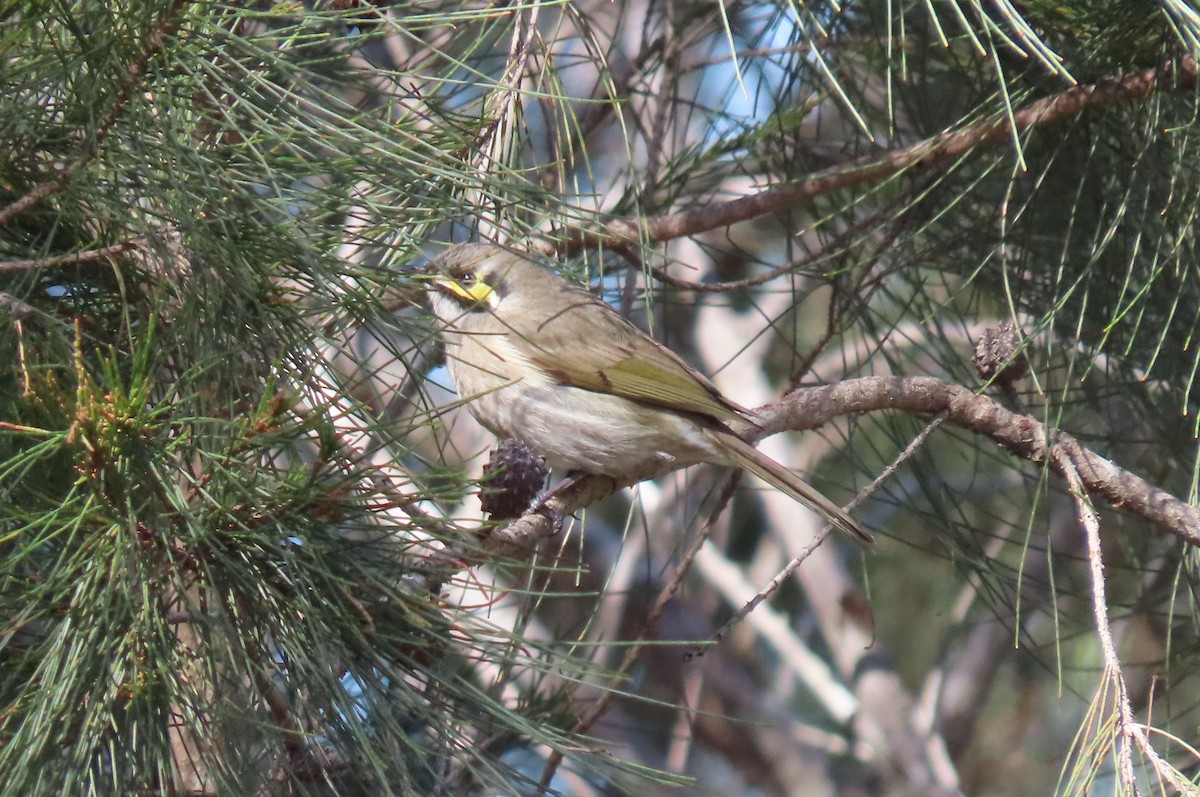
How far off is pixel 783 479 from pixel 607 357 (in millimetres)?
844

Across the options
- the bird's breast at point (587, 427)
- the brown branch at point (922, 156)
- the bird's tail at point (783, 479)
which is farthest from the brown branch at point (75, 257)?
the bird's tail at point (783, 479)

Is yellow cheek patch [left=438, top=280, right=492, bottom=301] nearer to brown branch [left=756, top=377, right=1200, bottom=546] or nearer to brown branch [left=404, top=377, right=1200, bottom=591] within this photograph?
brown branch [left=404, top=377, right=1200, bottom=591]

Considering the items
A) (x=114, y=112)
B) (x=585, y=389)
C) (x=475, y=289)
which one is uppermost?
(x=114, y=112)

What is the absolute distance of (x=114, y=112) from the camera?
2.01m

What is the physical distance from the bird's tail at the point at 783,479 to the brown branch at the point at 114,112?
2105 mm

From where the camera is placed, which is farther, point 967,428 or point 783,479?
point 783,479

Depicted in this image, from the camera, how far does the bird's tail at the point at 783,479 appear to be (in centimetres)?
327

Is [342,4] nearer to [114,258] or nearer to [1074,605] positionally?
[114,258]

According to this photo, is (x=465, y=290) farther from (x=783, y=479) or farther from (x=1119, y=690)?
(x=1119, y=690)

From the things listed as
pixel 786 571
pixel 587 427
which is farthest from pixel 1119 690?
pixel 587 427

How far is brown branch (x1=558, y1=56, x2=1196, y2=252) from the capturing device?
292 cm

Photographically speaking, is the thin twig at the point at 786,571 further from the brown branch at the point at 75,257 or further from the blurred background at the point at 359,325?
the brown branch at the point at 75,257

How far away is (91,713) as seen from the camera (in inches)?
67.3

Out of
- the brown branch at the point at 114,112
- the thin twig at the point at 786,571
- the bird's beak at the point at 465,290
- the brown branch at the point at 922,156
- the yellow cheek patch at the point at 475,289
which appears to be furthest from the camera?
the yellow cheek patch at the point at 475,289
